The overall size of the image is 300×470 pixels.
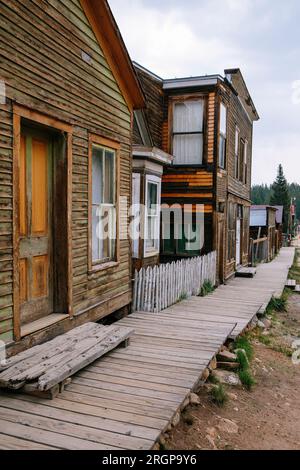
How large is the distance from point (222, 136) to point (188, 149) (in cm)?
140

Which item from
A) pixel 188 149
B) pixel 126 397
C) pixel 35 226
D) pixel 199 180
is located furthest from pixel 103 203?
pixel 188 149

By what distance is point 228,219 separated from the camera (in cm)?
1577

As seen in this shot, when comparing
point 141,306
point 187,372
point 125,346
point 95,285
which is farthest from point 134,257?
point 187,372

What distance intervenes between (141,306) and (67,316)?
11.1 ft

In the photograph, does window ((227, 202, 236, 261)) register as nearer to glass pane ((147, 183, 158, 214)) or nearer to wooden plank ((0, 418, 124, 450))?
glass pane ((147, 183, 158, 214))

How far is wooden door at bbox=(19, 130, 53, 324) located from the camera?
5148 mm

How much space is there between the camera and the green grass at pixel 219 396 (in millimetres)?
5246

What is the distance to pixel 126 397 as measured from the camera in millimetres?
4355

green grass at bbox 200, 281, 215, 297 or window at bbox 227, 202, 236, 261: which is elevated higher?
window at bbox 227, 202, 236, 261

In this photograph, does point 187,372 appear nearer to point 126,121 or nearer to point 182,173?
point 126,121

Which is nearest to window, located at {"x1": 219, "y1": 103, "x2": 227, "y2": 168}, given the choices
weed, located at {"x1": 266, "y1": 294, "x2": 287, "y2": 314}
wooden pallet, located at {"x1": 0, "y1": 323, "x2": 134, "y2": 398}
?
weed, located at {"x1": 266, "y1": 294, "x2": 287, "y2": 314}

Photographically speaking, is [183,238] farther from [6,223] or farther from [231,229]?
[6,223]

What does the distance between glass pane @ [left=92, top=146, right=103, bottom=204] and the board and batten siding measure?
0.34 metres
